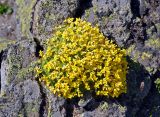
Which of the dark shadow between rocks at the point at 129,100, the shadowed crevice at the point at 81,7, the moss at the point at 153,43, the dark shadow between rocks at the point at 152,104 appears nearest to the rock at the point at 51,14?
the shadowed crevice at the point at 81,7

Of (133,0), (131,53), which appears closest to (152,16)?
(133,0)

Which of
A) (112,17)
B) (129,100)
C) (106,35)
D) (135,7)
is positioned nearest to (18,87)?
(106,35)

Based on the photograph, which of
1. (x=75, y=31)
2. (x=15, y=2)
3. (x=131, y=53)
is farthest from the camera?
(x=15, y=2)

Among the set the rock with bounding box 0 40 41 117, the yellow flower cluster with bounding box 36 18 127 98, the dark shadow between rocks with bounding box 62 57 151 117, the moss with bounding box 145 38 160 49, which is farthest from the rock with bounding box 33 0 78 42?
the moss with bounding box 145 38 160 49

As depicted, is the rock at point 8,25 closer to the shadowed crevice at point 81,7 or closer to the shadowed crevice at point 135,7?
the shadowed crevice at point 81,7

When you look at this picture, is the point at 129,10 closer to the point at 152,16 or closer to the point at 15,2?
the point at 152,16

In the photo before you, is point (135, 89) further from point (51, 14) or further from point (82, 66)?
point (51, 14)

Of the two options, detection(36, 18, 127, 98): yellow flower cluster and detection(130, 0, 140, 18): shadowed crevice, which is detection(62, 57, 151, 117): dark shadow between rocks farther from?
detection(130, 0, 140, 18): shadowed crevice
